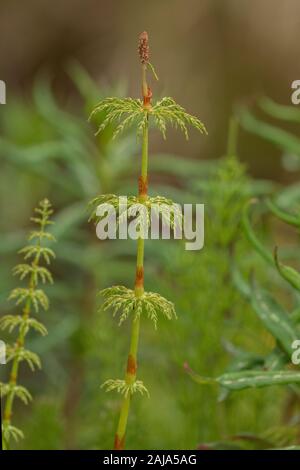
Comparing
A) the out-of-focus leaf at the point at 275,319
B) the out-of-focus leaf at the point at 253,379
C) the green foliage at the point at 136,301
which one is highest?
the out-of-focus leaf at the point at 275,319

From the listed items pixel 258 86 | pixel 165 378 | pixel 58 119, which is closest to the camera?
pixel 165 378

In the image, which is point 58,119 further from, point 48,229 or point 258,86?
point 258,86

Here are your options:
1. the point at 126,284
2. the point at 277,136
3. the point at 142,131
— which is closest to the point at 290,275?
the point at 142,131

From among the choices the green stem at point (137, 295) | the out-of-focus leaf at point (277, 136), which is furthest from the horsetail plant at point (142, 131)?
the out-of-focus leaf at point (277, 136)

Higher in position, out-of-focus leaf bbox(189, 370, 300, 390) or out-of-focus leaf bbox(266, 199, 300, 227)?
out-of-focus leaf bbox(266, 199, 300, 227)

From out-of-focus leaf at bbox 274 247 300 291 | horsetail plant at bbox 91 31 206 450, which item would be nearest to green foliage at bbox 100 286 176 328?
horsetail plant at bbox 91 31 206 450

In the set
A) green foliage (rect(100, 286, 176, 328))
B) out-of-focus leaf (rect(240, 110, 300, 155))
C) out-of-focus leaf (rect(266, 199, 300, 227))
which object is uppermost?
out-of-focus leaf (rect(240, 110, 300, 155))

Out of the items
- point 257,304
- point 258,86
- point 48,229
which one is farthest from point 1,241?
point 258,86

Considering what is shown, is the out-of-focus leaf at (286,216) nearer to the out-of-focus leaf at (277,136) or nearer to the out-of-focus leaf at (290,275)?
the out-of-focus leaf at (290,275)

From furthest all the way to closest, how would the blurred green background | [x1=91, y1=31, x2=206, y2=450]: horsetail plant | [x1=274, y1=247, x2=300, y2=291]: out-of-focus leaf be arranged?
the blurred green background → [x1=274, y1=247, x2=300, y2=291]: out-of-focus leaf → [x1=91, y1=31, x2=206, y2=450]: horsetail plant

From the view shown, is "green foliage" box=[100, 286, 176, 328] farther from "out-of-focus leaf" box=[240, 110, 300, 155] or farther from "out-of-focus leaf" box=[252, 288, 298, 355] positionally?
"out-of-focus leaf" box=[240, 110, 300, 155]

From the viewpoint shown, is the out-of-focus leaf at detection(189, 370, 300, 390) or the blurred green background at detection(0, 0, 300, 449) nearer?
the out-of-focus leaf at detection(189, 370, 300, 390)
